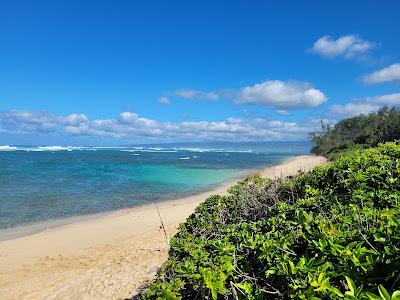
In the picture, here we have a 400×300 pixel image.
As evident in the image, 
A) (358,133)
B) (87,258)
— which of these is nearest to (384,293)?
(87,258)

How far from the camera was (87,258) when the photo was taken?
10688mm

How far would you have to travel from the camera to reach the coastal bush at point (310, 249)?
2295 millimetres

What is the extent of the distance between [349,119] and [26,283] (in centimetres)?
9941

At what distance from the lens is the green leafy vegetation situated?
4350 centimetres

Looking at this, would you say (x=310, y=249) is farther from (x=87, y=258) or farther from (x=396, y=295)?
(x=87, y=258)

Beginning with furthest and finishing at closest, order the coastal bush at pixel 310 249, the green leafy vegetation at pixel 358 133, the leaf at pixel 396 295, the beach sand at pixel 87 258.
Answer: the green leafy vegetation at pixel 358 133, the beach sand at pixel 87 258, the coastal bush at pixel 310 249, the leaf at pixel 396 295

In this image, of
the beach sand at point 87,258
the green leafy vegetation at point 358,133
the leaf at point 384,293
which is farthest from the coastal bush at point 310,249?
the green leafy vegetation at point 358,133

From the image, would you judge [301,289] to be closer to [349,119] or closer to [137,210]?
[137,210]

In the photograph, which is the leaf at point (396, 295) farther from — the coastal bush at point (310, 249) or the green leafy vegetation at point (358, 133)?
the green leafy vegetation at point (358, 133)

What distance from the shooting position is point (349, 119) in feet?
319

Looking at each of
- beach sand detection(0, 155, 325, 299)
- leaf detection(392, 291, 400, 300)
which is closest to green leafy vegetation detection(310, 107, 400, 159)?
beach sand detection(0, 155, 325, 299)

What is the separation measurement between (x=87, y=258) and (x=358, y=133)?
222ft

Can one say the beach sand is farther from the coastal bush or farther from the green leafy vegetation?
the green leafy vegetation

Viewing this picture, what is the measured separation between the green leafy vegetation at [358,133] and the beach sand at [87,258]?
105ft
